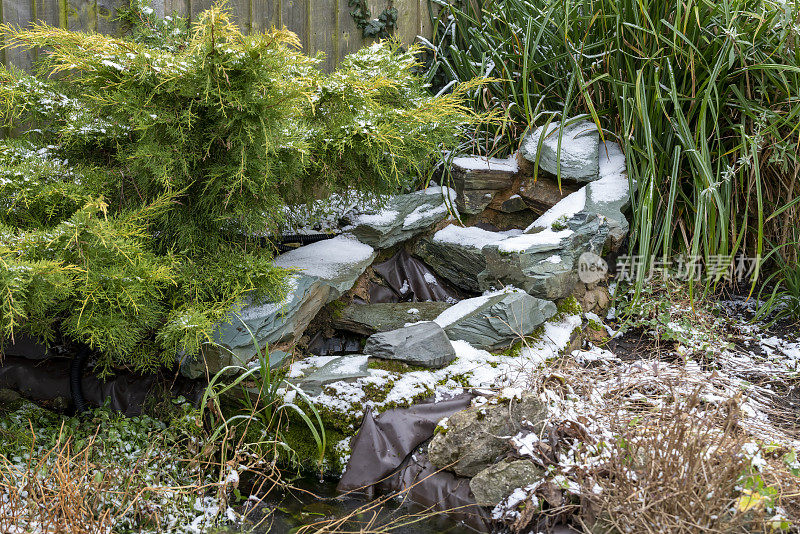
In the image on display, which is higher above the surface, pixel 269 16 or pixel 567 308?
pixel 269 16

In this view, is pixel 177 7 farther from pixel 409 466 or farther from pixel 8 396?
pixel 409 466

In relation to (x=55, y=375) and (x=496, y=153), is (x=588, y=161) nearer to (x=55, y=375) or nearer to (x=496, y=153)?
(x=496, y=153)

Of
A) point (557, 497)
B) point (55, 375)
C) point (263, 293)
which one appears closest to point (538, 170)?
point (263, 293)

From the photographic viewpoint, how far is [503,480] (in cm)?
200

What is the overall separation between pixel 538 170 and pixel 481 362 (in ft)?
4.88

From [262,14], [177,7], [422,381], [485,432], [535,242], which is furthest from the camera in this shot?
[262,14]

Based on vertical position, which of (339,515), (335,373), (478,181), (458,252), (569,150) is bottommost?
(339,515)

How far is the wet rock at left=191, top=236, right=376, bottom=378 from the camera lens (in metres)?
2.43

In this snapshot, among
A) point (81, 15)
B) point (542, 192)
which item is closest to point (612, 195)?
point (542, 192)

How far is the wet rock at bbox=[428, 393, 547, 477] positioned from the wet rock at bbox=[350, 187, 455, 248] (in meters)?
1.40

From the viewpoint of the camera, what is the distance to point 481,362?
2652 mm

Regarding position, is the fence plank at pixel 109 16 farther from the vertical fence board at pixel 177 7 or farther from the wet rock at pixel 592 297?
the wet rock at pixel 592 297

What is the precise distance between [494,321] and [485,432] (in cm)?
74

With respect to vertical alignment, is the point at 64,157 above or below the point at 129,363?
above
